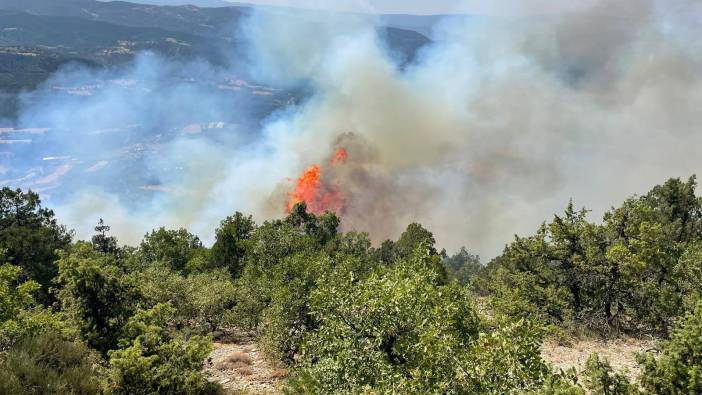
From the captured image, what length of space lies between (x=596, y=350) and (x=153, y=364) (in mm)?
25001

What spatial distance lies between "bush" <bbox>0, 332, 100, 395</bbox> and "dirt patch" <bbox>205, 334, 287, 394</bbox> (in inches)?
224

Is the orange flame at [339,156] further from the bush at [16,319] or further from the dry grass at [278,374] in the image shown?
the bush at [16,319]

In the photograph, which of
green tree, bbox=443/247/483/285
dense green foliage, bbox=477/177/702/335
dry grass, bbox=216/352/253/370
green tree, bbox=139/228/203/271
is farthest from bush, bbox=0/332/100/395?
green tree, bbox=443/247/483/285

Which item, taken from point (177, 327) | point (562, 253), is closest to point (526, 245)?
point (562, 253)

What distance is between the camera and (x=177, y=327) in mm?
31875

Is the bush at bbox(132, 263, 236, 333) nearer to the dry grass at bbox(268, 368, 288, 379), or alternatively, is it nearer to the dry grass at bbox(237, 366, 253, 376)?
the dry grass at bbox(237, 366, 253, 376)

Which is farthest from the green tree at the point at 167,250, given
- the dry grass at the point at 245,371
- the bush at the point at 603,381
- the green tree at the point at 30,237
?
the bush at the point at 603,381

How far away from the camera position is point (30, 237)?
4566 centimetres

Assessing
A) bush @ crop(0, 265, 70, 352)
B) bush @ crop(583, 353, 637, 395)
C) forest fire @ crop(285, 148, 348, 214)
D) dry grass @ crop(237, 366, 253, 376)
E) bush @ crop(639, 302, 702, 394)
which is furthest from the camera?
forest fire @ crop(285, 148, 348, 214)

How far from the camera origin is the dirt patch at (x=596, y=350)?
26.3 metres

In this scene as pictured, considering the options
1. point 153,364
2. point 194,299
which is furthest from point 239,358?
point 153,364

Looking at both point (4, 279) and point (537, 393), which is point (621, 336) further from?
point (4, 279)

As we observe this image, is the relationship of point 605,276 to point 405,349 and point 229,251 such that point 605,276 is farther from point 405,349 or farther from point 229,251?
point 229,251

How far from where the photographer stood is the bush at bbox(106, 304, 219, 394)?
14938mm
